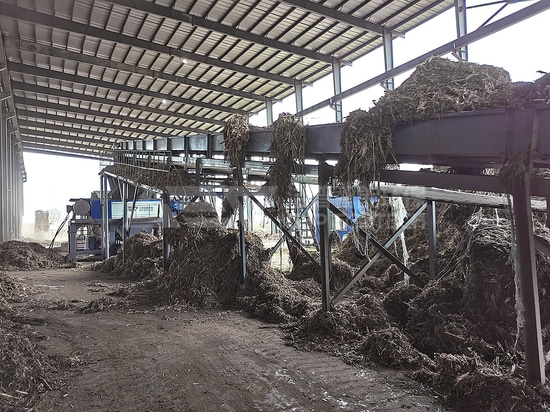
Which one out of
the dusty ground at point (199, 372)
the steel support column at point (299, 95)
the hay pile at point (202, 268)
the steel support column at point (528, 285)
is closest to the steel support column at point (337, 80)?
the steel support column at point (299, 95)

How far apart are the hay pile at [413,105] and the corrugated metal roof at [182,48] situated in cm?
857

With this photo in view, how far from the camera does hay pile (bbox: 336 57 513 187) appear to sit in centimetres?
378

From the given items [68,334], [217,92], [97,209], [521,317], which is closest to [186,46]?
[217,92]

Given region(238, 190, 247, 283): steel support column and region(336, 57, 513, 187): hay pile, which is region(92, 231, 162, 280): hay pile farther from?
region(336, 57, 513, 187): hay pile

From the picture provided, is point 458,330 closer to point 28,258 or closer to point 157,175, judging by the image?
point 157,175

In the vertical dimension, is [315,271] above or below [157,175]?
below

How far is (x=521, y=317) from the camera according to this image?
3.31 m

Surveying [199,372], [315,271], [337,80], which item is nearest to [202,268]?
[315,271]

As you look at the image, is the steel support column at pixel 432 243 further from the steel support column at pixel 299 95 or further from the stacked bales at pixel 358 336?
the steel support column at pixel 299 95

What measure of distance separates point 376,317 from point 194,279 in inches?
162

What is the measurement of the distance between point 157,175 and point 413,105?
8.29 m

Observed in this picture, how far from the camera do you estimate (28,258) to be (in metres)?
14.9

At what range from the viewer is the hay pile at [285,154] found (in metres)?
5.62

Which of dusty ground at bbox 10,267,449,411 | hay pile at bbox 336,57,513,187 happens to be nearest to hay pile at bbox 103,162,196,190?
dusty ground at bbox 10,267,449,411
